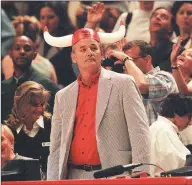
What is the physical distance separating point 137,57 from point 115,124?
64.2 inches

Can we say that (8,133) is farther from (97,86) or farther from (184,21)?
(184,21)

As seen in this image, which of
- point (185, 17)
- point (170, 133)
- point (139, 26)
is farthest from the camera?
point (139, 26)

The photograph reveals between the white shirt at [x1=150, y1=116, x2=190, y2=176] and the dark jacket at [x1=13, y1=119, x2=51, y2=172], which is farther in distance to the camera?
the dark jacket at [x1=13, y1=119, x2=51, y2=172]

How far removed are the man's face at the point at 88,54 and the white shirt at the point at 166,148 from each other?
104 centimetres

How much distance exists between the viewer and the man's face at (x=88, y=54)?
6941 mm

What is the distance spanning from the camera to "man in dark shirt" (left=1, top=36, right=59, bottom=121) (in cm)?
934

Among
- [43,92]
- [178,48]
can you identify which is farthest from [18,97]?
[178,48]

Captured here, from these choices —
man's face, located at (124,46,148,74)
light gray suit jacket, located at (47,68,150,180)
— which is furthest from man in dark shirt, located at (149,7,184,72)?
light gray suit jacket, located at (47,68,150,180)

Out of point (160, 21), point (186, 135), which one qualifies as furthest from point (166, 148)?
point (160, 21)

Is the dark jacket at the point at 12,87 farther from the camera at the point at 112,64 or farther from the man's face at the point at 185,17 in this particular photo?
the man's face at the point at 185,17

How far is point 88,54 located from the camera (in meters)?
6.94

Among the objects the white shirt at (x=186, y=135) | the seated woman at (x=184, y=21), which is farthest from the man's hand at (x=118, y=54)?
the seated woman at (x=184, y=21)

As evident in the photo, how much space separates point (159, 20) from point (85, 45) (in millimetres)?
2632

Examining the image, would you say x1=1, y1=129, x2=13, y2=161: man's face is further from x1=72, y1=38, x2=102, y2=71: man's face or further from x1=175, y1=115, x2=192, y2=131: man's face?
x1=175, y1=115, x2=192, y2=131: man's face
